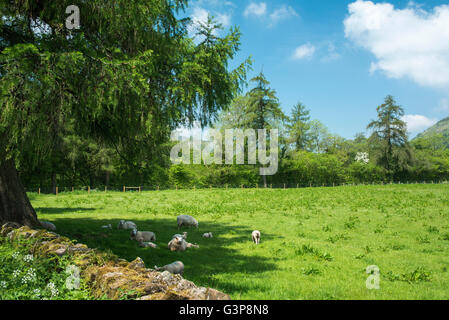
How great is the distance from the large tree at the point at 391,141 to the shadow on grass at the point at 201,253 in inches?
2053

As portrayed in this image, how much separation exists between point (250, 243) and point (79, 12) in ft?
26.3

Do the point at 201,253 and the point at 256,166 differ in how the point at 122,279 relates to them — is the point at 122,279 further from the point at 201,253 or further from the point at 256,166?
the point at 256,166

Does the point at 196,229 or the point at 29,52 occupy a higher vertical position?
the point at 29,52

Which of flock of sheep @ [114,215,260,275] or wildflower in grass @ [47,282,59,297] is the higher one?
wildflower in grass @ [47,282,59,297]

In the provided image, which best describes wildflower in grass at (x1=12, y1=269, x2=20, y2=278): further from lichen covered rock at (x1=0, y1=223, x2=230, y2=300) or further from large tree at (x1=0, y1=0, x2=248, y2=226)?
large tree at (x1=0, y1=0, x2=248, y2=226)

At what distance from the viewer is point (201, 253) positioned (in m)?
8.41

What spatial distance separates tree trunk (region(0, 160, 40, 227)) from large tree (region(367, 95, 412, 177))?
5847cm

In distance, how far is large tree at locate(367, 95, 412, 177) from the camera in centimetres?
5469

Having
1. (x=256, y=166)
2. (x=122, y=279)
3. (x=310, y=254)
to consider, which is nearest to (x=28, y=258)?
(x=122, y=279)

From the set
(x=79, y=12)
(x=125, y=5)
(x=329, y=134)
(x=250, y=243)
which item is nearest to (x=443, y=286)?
(x=250, y=243)

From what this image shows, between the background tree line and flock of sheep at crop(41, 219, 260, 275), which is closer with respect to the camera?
flock of sheep at crop(41, 219, 260, 275)

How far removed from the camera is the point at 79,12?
6.93m

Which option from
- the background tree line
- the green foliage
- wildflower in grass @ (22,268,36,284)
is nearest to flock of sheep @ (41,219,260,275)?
the green foliage

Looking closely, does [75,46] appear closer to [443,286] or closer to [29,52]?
[29,52]
